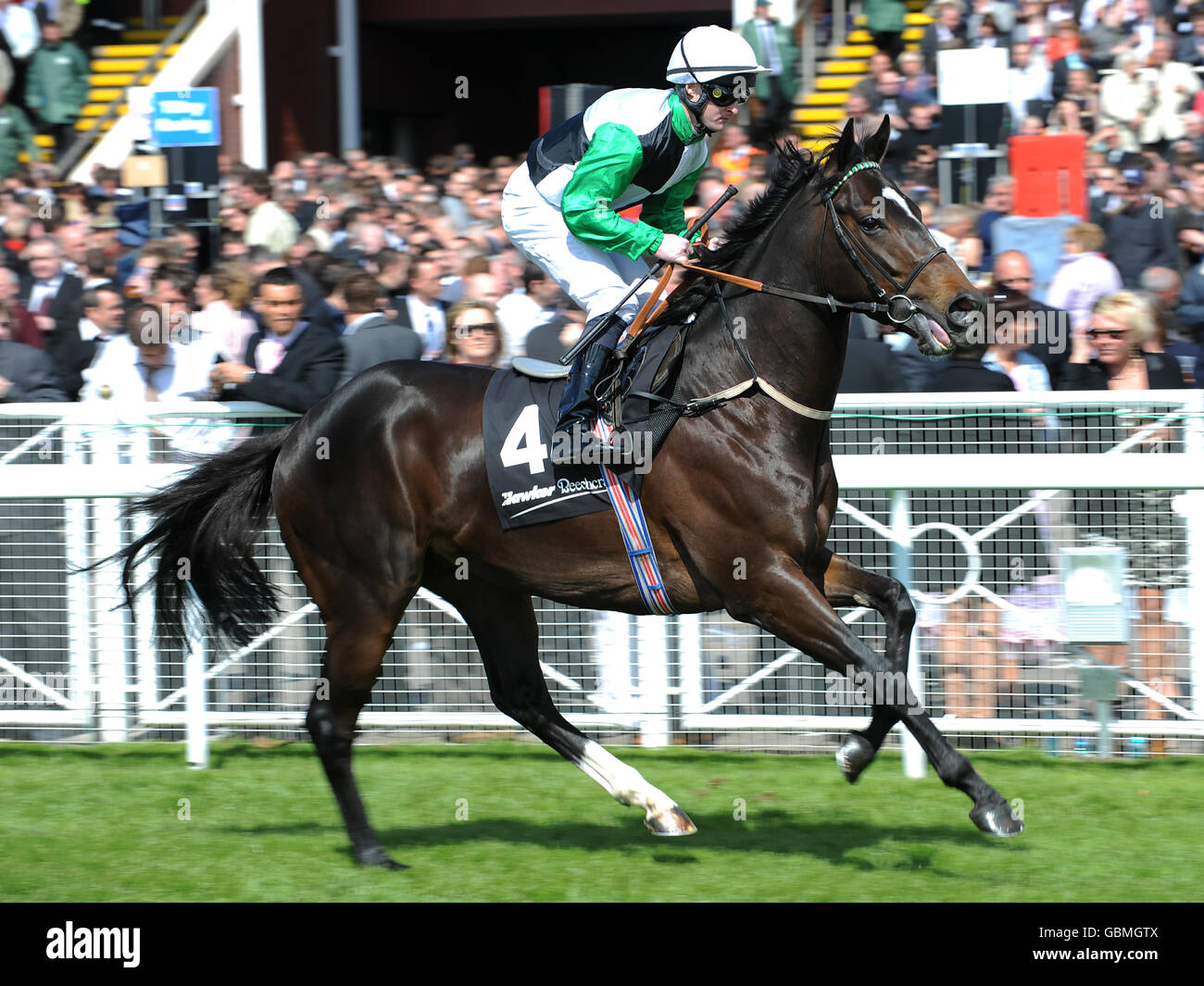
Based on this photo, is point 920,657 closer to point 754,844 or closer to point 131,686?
point 754,844

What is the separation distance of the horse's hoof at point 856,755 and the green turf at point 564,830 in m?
0.28

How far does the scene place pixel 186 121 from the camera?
10.6m

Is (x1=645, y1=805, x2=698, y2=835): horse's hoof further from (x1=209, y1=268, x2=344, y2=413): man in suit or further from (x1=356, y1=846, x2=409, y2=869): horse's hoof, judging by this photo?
(x1=209, y1=268, x2=344, y2=413): man in suit

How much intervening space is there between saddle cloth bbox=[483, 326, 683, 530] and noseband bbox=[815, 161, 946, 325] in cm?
54

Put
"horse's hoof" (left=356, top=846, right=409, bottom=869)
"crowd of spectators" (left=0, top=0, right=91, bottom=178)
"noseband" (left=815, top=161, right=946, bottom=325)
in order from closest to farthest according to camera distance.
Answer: "noseband" (left=815, top=161, right=946, bottom=325)
"horse's hoof" (left=356, top=846, right=409, bottom=869)
"crowd of spectators" (left=0, top=0, right=91, bottom=178)

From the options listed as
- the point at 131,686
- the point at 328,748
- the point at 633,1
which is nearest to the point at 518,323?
the point at 131,686

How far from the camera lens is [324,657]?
16.0 feet

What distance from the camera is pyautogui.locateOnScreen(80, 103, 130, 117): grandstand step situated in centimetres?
1617

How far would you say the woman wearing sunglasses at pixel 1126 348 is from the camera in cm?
581

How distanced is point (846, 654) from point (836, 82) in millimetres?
9866

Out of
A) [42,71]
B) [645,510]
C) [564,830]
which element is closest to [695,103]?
[645,510]

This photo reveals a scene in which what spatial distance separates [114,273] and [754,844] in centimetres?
585

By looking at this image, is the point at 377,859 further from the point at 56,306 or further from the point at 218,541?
the point at 56,306

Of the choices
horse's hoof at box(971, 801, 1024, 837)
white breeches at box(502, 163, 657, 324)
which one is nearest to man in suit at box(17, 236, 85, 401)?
white breeches at box(502, 163, 657, 324)
